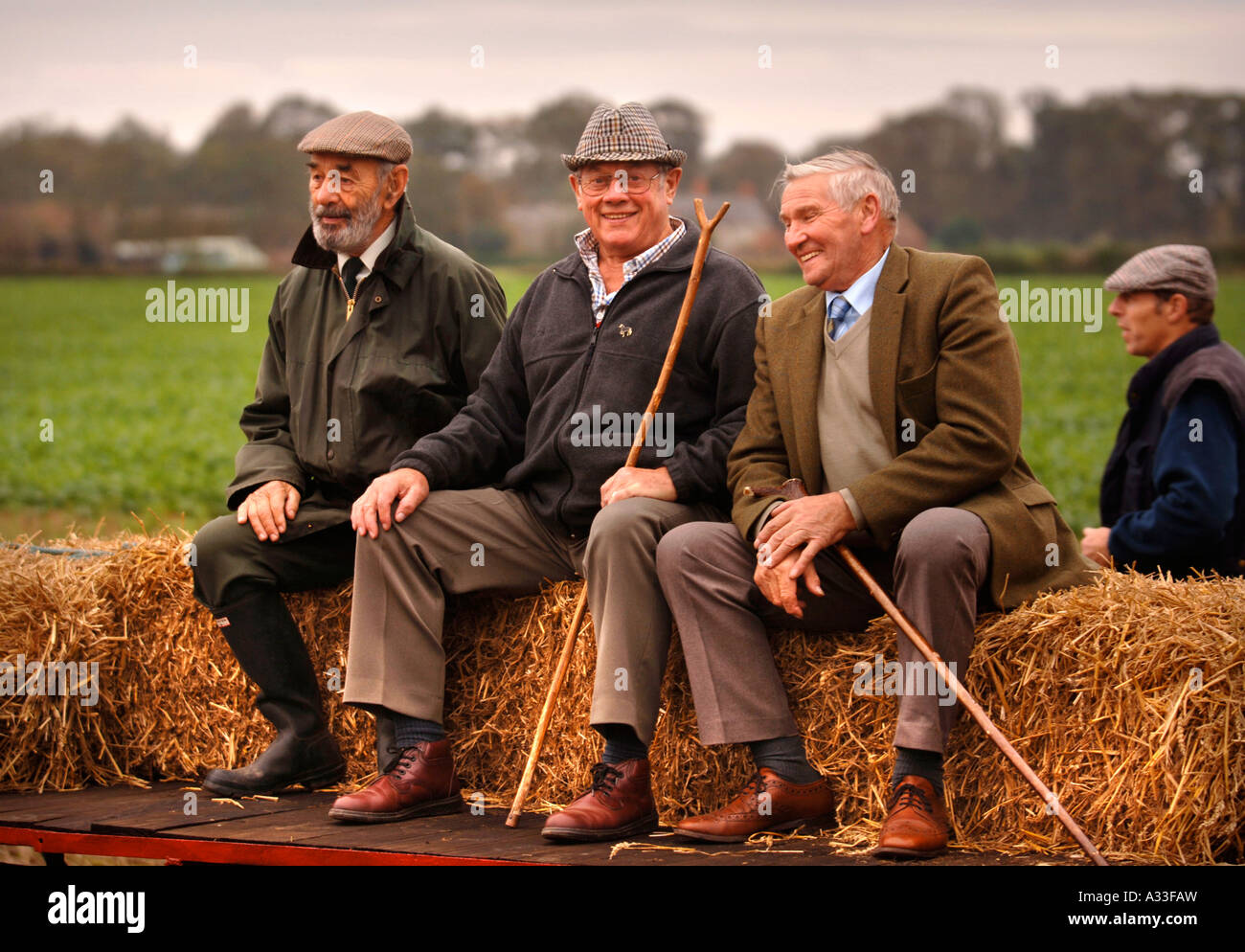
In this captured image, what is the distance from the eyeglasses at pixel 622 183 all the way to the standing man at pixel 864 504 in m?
0.57

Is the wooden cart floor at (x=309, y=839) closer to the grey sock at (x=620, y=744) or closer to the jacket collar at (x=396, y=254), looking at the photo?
the grey sock at (x=620, y=744)

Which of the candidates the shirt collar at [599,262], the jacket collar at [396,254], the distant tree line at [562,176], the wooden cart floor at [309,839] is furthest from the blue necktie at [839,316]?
the distant tree line at [562,176]

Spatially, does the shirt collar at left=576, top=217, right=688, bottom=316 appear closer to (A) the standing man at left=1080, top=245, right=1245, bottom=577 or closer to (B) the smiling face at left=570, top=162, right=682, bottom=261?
(B) the smiling face at left=570, top=162, right=682, bottom=261

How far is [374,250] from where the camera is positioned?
4.98 m

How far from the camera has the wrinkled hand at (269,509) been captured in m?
4.69

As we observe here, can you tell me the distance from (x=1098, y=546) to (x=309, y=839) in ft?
9.59

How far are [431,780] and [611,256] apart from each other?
173 cm

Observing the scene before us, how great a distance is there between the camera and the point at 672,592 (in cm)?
388

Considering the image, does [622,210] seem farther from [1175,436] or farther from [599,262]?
[1175,436]

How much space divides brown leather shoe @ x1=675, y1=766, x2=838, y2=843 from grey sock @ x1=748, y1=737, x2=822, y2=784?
0.02 m

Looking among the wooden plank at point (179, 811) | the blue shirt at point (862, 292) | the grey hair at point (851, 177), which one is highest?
the grey hair at point (851, 177)

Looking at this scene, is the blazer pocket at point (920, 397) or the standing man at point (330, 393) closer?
the blazer pocket at point (920, 397)

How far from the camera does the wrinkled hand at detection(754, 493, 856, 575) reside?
3.74 meters
